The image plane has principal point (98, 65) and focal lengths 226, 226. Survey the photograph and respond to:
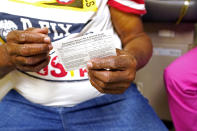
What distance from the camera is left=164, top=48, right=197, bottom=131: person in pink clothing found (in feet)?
2.43

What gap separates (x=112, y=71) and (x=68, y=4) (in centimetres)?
25

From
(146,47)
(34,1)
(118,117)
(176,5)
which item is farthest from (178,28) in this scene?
(34,1)

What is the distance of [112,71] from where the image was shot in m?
0.54

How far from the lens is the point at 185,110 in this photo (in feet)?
2.49

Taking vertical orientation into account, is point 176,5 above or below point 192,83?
above

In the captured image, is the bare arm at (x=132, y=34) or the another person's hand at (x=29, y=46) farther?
the bare arm at (x=132, y=34)

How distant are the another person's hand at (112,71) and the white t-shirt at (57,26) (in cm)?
14

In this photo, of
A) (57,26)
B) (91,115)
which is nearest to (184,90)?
(91,115)

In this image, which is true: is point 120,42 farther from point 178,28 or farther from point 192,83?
point 178,28

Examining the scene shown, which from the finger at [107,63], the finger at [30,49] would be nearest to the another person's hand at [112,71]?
the finger at [107,63]

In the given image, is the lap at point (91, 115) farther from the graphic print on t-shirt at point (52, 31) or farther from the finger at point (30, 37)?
the finger at point (30, 37)

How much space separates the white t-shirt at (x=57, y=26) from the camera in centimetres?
64

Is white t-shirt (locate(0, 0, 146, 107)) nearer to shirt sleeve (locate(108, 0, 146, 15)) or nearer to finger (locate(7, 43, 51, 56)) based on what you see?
shirt sleeve (locate(108, 0, 146, 15))

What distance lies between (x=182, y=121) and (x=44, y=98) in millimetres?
477
